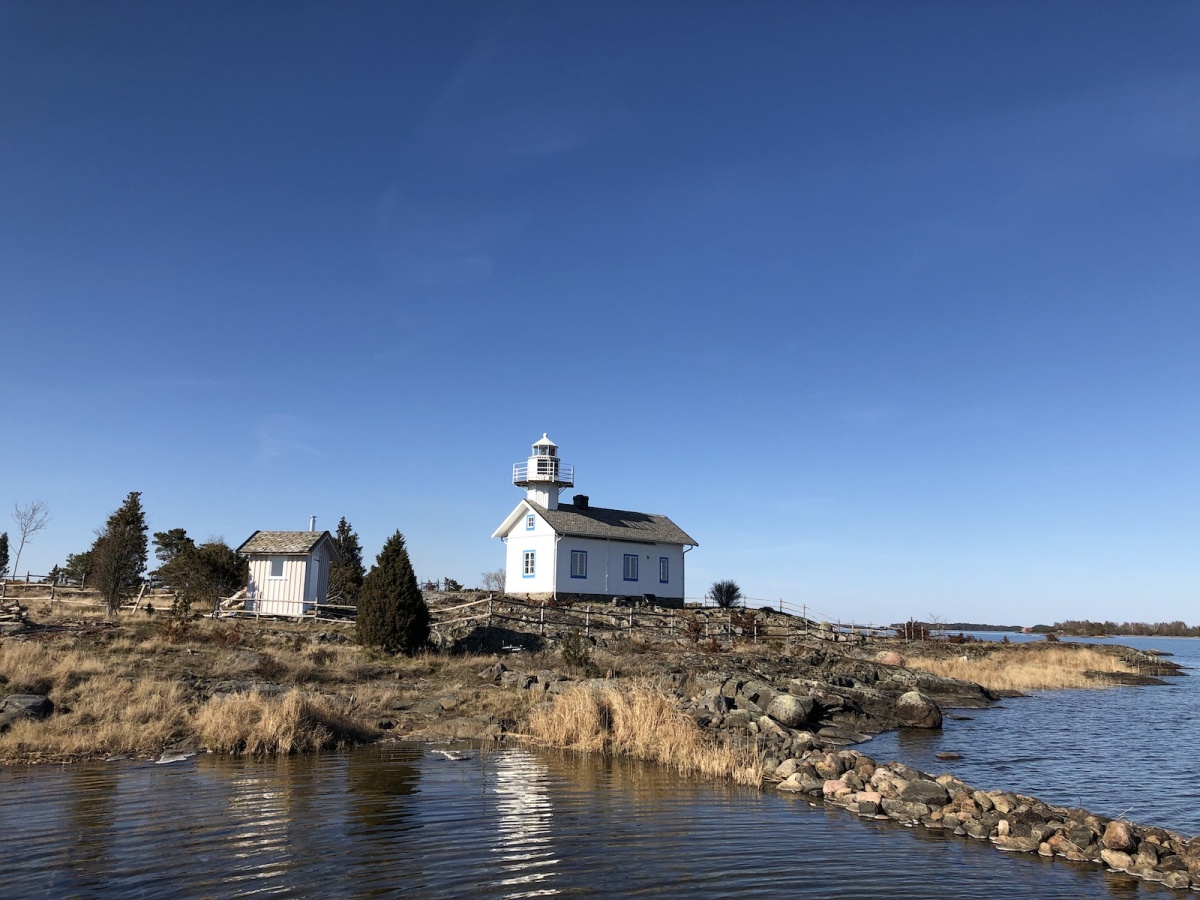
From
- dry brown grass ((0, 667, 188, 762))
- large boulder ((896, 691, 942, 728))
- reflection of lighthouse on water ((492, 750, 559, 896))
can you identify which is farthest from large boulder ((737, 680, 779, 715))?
dry brown grass ((0, 667, 188, 762))

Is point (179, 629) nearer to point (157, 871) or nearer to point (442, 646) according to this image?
point (442, 646)

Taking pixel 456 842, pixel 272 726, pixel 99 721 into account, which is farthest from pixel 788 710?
pixel 99 721

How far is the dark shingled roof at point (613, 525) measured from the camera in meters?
42.9

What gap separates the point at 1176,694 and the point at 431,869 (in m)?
34.9

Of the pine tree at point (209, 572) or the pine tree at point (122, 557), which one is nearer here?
the pine tree at point (122, 557)

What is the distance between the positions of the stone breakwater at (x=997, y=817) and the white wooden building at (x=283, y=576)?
25479 mm

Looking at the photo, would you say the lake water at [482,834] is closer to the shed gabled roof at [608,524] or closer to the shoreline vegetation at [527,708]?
the shoreline vegetation at [527,708]

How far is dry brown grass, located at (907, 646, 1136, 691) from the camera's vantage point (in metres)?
34.5

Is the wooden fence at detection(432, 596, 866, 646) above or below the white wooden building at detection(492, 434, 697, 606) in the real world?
below

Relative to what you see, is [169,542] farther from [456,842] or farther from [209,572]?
[456,842]

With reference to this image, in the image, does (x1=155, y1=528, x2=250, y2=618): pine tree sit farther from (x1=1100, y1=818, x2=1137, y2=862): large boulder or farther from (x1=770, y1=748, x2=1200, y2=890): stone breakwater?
(x1=1100, y1=818, x2=1137, y2=862): large boulder

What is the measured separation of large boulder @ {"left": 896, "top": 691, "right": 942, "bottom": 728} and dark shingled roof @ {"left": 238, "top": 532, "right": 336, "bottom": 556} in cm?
2344

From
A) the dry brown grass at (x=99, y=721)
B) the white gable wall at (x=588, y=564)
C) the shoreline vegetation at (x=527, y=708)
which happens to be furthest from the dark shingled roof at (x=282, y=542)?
the dry brown grass at (x=99, y=721)

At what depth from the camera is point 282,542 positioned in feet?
115
